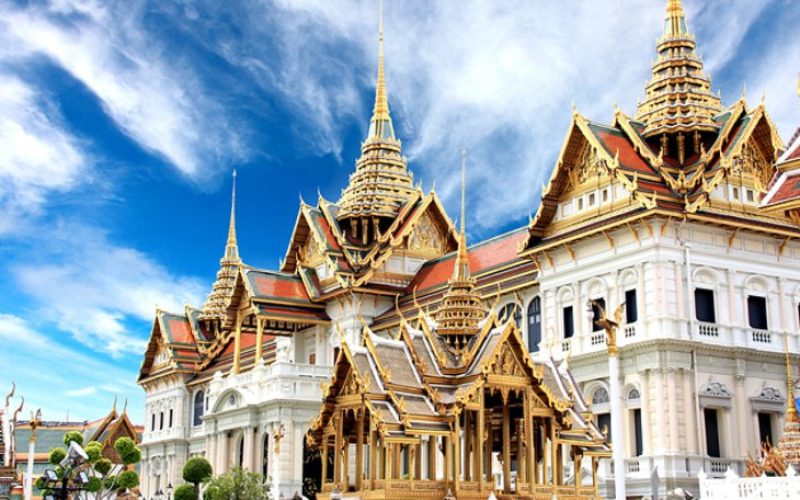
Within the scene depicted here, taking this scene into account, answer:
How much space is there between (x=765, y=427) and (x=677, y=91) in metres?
11.2

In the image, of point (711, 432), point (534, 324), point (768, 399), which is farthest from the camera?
point (534, 324)

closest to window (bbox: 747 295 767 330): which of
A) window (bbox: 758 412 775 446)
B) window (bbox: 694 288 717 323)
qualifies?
window (bbox: 694 288 717 323)

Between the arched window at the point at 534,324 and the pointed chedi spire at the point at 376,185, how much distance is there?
45.5 ft

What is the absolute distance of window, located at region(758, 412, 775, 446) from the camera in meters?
33.0

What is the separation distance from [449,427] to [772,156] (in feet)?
66.4

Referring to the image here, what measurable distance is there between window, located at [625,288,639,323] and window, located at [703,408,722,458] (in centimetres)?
331

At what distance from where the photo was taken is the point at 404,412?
18906 mm

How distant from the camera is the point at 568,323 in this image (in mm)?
35812

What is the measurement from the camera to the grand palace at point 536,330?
20.0 metres

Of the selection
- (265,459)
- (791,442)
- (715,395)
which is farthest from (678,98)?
(265,459)

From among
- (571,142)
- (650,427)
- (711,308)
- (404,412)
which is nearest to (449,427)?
(404,412)

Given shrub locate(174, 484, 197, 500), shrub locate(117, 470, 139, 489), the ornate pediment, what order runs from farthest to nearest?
1. shrub locate(117, 470, 139, 489)
2. shrub locate(174, 484, 197, 500)
3. the ornate pediment

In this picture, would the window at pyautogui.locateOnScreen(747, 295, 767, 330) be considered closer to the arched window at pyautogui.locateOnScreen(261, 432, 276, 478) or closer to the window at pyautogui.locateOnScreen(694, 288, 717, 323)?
the window at pyautogui.locateOnScreen(694, 288, 717, 323)

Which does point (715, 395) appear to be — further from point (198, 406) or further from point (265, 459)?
point (198, 406)
